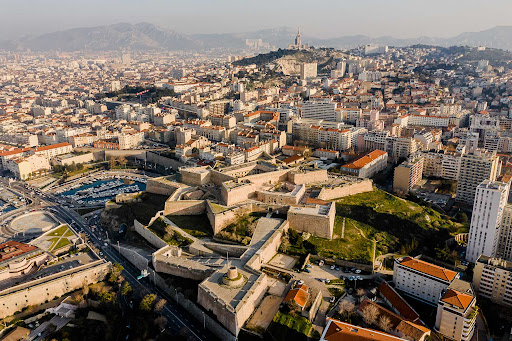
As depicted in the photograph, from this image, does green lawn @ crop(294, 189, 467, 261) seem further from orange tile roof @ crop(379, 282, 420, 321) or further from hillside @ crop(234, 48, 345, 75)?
hillside @ crop(234, 48, 345, 75)

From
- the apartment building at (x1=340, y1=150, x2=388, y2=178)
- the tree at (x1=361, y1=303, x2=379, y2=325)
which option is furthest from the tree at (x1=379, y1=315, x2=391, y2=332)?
the apartment building at (x1=340, y1=150, x2=388, y2=178)

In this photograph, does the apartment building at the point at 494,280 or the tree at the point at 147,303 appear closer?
the tree at the point at 147,303

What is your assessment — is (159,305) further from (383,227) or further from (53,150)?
(53,150)

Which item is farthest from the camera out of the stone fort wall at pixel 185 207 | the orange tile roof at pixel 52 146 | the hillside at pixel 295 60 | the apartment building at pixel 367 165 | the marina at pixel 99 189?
the hillside at pixel 295 60

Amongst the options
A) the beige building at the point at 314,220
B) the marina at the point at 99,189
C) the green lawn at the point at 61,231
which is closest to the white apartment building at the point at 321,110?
the marina at the point at 99,189

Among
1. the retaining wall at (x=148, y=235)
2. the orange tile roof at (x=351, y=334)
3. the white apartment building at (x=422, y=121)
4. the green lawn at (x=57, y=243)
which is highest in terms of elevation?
the white apartment building at (x=422, y=121)

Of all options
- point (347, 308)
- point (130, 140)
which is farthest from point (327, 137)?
point (347, 308)

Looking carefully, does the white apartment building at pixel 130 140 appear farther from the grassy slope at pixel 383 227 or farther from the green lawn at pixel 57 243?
the grassy slope at pixel 383 227
